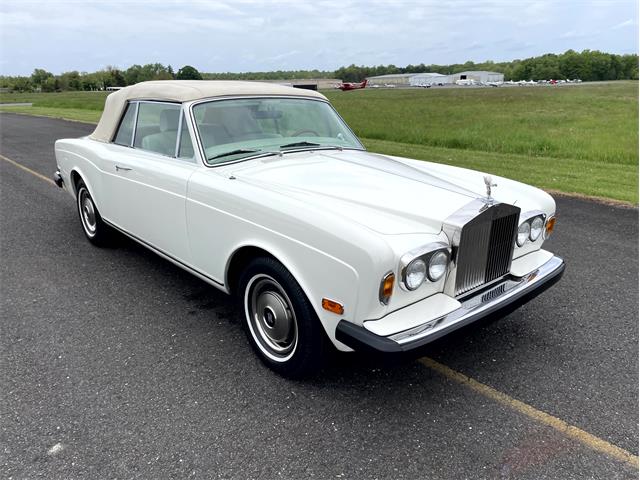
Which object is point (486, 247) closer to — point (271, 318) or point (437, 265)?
point (437, 265)

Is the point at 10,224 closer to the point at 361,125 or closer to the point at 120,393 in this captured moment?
the point at 120,393

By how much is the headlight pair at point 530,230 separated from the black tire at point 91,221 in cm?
405

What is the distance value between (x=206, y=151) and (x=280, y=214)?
1.12 metres

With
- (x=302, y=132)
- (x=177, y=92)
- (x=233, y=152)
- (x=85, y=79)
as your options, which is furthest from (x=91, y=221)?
(x=85, y=79)

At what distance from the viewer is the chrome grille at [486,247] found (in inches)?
106

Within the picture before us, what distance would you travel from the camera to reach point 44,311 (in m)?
3.85

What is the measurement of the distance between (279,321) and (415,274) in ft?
3.04

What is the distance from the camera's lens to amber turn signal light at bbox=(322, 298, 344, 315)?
2463 mm

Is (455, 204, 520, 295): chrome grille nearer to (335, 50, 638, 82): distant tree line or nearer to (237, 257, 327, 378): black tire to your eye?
(237, 257, 327, 378): black tire

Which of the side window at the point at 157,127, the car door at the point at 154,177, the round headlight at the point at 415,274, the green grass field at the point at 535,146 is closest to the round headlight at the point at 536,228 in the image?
the round headlight at the point at 415,274

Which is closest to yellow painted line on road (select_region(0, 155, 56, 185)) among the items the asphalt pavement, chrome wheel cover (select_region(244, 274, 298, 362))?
the asphalt pavement

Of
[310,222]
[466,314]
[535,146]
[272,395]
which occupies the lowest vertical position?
[272,395]

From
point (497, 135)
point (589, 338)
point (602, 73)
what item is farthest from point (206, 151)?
point (602, 73)

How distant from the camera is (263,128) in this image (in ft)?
12.7
